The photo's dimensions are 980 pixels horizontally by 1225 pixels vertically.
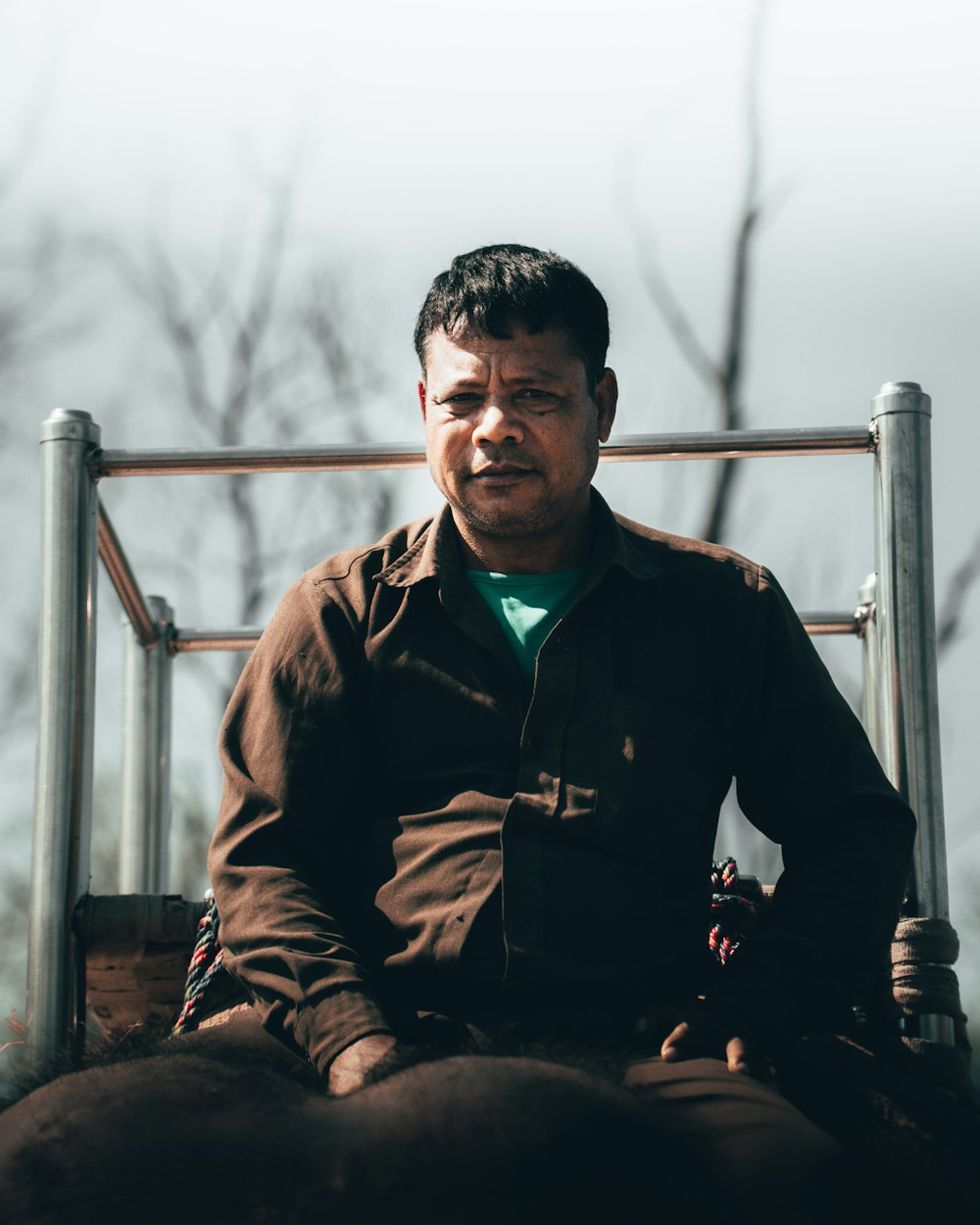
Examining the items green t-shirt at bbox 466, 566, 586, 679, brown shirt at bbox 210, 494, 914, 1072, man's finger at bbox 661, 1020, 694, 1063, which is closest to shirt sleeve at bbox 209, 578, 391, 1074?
brown shirt at bbox 210, 494, 914, 1072

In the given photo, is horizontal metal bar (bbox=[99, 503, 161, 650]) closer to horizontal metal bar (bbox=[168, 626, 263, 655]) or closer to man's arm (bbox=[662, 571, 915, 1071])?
horizontal metal bar (bbox=[168, 626, 263, 655])

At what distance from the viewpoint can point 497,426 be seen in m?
2.08

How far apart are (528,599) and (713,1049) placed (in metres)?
0.65

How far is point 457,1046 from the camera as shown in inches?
55.7

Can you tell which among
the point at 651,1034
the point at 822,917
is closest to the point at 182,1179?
the point at 651,1034

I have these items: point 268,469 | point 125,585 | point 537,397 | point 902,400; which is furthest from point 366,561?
point 125,585

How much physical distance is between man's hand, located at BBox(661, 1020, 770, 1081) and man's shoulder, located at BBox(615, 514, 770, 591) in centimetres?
62

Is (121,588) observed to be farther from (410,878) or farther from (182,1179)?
(182,1179)

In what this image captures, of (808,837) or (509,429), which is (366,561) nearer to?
(509,429)

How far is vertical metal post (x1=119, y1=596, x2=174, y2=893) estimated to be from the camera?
333cm

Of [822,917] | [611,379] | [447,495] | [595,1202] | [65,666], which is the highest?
[611,379]

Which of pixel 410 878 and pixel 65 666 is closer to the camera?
pixel 410 878

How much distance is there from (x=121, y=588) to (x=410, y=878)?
4.42 ft

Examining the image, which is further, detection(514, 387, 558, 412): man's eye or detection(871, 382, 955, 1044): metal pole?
detection(871, 382, 955, 1044): metal pole
